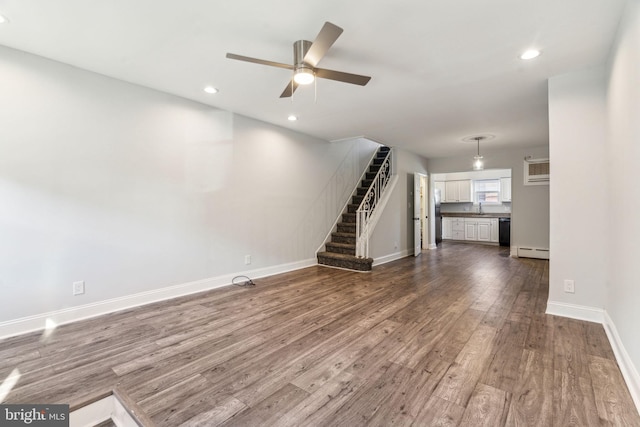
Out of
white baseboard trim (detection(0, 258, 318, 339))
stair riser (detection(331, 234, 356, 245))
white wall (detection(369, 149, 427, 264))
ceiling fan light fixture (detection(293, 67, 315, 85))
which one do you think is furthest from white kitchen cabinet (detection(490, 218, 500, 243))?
ceiling fan light fixture (detection(293, 67, 315, 85))

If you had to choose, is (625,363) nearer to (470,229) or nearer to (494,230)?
(494,230)

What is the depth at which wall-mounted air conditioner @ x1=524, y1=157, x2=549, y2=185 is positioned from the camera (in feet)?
20.8

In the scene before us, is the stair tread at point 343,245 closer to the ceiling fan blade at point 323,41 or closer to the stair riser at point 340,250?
the stair riser at point 340,250

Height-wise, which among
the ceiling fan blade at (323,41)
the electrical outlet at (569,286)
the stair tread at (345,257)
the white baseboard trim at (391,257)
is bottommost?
the white baseboard trim at (391,257)

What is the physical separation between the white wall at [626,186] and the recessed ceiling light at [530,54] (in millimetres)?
515

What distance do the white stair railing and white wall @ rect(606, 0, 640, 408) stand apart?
3.34 meters

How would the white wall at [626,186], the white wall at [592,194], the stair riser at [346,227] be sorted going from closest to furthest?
the white wall at [626,186] < the white wall at [592,194] < the stair riser at [346,227]

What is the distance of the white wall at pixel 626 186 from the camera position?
5.78ft

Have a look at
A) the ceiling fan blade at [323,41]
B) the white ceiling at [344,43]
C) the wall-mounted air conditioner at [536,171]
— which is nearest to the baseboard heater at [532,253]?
the wall-mounted air conditioner at [536,171]

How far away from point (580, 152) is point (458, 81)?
4.61ft

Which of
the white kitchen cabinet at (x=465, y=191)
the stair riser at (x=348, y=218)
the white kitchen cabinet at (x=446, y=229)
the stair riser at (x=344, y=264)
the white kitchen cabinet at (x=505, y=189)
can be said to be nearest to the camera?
the stair riser at (x=344, y=264)

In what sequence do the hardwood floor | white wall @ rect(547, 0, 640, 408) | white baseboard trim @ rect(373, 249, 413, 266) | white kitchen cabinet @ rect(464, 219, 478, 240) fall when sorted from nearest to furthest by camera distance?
the hardwood floor
white wall @ rect(547, 0, 640, 408)
white baseboard trim @ rect(373, 249, 413, 266)
white kitchen cabinet @ rect(464, 219, 478, 240)

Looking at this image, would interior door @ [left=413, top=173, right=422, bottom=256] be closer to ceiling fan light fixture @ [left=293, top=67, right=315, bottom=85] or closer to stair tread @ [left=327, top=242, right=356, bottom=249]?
stair tread @ [left=327, top=242, right=356, bottom=249]

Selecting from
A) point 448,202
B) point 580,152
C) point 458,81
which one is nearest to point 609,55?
point 580,152
